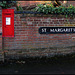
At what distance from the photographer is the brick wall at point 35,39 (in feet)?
16.5

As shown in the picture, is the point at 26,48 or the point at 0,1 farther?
the point at 26,48

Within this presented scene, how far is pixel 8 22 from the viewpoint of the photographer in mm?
4914

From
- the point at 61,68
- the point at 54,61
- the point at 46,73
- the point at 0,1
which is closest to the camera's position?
the point at 46,73

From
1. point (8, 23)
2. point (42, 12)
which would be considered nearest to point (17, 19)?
point (8, 23)

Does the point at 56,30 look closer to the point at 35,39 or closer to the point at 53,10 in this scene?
the point at 53,10

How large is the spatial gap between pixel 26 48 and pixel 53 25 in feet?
5.41

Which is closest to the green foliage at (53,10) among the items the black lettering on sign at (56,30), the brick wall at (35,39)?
the brick wall at (35,39)

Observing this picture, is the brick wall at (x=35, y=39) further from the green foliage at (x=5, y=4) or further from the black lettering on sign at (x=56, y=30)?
the green foliage at (x=5, y=4)

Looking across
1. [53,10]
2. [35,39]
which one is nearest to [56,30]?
[53,10]

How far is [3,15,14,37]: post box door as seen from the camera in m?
4.90

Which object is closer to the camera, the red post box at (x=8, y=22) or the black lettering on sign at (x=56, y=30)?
the red post box at (x=8, y=22)

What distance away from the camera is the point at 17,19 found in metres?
4.98

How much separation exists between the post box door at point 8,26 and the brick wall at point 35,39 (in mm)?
135

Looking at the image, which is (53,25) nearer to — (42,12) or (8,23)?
(42,12)
